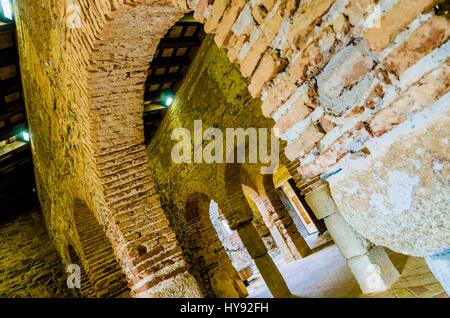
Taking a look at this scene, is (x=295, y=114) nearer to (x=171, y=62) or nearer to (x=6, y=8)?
(x=171, y=62)

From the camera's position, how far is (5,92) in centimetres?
505

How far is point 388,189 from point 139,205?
236cm

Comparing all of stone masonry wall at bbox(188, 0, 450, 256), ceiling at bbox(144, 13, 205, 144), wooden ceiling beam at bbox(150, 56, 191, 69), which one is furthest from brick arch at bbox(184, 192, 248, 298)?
stone masonry wall at bbox(188, 0, 450, 256)

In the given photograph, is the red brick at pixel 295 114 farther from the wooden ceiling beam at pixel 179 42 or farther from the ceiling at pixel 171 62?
the wooden ceiling beam at pixel 179 42

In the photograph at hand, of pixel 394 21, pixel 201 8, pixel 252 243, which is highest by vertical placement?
pixel 201 8

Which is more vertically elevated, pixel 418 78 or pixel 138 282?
pixel 418 78

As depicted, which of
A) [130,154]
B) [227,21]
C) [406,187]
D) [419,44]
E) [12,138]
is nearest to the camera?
[419,44]

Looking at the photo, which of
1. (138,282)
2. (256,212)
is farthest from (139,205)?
(256,212)

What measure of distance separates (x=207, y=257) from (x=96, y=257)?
3.17 meters

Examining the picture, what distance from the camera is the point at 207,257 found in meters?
6.44

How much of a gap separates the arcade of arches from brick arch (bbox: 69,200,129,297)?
0.08ft

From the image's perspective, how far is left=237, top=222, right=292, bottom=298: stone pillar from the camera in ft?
15.9

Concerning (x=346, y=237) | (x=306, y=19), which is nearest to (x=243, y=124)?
(x=346, y=237)

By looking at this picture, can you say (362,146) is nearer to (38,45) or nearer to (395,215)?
(395,215)
